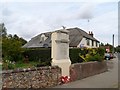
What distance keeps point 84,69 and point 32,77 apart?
5.48 meters

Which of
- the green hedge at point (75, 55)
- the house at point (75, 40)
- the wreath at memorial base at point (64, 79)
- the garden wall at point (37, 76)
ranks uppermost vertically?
the house at point (75, 40)

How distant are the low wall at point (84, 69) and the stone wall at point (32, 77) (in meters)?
1.51

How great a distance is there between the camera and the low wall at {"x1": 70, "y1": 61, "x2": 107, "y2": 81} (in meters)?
13.6

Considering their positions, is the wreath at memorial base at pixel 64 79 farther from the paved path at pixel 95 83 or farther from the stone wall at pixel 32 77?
the paved path at pixel 95 83

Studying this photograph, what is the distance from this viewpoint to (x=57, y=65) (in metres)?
12.3

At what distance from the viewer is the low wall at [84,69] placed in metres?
13.6

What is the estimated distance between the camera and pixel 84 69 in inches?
595

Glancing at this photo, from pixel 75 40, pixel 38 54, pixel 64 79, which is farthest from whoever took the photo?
pixel 75 40


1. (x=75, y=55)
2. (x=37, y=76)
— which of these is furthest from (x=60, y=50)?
(x=75, y=55)

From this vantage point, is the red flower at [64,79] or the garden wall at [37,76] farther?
the red flower at [64,79]

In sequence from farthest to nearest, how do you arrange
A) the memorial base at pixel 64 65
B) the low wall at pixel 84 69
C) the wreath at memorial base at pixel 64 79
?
the low wall at pixel 84 69 → the memorial base at pixel 64 65 → the wreath at memorial base at pixel 64 79

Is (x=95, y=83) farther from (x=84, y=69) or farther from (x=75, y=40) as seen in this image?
(x=75, y=40)

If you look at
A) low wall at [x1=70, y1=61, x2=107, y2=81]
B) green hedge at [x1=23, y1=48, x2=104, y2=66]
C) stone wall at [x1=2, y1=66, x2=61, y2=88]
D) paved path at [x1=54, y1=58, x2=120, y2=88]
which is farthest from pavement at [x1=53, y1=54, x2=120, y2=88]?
green hedge at [x1=23, y1=48, x2=104, y2=66]

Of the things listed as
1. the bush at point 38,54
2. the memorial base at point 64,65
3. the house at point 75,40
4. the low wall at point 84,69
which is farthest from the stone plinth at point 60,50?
the house at point 75,40
